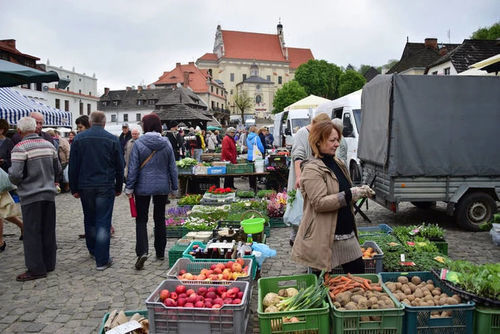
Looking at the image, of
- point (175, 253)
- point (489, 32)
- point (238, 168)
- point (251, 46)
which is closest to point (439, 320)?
point (175, 253)

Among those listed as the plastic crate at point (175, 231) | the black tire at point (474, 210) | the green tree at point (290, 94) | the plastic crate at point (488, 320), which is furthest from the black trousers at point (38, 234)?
the green tree at point (290, 94)

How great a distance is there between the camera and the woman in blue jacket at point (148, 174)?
19.3 ft

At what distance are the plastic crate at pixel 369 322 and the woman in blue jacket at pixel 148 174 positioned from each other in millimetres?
3566

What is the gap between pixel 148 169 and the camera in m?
5.93

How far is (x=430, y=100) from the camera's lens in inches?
309

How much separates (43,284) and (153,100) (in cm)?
6733

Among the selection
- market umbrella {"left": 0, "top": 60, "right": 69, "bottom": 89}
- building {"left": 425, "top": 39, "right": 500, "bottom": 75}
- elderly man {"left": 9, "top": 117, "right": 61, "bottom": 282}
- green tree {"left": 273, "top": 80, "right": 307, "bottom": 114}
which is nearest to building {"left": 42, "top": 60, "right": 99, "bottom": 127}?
green tree {"left": 273, "top": 80, "right": 307, "bottom": 114}

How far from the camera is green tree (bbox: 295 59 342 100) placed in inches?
2825

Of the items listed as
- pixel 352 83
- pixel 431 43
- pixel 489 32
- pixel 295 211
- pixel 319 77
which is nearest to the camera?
pixel 295 211

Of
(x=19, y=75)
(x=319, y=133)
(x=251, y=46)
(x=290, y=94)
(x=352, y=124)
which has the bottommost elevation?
(x=319, y=133)

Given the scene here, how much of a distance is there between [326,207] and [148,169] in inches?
130

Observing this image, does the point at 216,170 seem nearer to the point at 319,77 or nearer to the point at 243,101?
the point at 319,77

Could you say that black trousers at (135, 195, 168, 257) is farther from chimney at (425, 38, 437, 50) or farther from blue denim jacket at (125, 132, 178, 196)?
chimney at (425, 38, 437, 50)

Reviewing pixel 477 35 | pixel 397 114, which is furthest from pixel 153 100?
pixel 397 114
